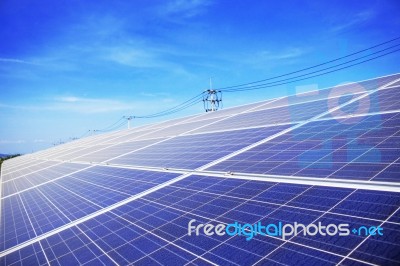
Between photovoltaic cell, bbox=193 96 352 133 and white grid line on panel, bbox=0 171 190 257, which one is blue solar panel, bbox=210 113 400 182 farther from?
photovoltaic cell, bbox=193 96 352 133

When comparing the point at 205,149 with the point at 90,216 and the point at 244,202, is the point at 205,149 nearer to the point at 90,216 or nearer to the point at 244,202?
the point at 90,216

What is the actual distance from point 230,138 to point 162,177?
10.4 feet

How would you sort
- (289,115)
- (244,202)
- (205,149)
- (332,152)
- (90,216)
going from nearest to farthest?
(244,202) < (332,152) < (90,216) < (205,149) < (289,115)

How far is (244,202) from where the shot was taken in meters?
4.21

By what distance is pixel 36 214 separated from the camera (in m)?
7.12

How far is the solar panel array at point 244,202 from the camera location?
9.65 feet

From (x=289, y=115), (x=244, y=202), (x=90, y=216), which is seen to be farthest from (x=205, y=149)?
(x=244, y=202)

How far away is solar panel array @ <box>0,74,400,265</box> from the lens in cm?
294

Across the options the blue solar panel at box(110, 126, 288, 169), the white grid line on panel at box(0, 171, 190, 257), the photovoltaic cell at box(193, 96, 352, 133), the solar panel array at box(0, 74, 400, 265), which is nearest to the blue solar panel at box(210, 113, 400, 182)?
the solar panel array at box(0, 74, 400, 265)

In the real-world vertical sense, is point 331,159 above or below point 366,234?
above

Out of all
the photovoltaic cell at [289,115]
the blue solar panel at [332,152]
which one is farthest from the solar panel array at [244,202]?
the photovoltaic cell at [289,115]

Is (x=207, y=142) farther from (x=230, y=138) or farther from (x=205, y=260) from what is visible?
(x=205, y=260)

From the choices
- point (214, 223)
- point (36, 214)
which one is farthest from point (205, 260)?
point (36, 214)

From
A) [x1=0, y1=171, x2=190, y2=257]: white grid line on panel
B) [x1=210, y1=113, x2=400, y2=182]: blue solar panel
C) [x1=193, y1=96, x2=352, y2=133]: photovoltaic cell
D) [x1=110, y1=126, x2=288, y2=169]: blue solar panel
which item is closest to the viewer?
[x1=210, y1=113, x2=400, y2=182]: blue solar panel
